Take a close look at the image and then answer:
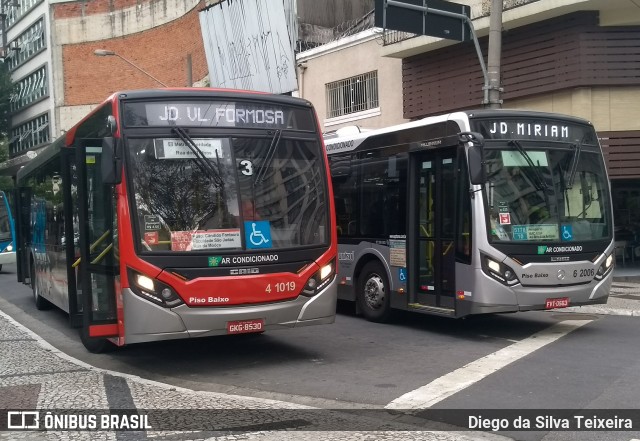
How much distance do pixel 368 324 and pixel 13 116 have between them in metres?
52.4

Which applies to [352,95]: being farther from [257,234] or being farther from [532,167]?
[257,234]

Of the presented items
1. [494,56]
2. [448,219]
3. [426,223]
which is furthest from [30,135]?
[448,219]

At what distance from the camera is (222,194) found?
7.95 metres

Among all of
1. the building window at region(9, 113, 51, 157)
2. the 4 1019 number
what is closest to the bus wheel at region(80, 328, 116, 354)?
the 4 1019 number

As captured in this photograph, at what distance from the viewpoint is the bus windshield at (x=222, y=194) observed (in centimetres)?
774

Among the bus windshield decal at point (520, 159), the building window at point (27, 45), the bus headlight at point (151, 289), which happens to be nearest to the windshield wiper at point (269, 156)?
the bus headlight at point (151, 289)

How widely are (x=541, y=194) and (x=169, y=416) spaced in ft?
19.2

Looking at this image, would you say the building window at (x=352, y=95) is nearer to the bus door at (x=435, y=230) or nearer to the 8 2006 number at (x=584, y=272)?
the bus door at (x=435, y=230)

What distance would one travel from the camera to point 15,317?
45.3ft

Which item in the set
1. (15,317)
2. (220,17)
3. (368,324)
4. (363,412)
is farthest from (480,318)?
(220,17)

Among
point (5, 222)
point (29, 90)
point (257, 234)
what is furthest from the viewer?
point (29, 90)

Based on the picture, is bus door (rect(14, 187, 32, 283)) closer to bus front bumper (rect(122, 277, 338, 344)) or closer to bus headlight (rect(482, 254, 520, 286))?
bus front bumper (rect(122, 277, 338, 344))

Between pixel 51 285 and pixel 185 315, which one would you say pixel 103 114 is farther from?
pixel 51 285

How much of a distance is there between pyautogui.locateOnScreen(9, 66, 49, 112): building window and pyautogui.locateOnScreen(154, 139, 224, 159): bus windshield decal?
46781 mm
